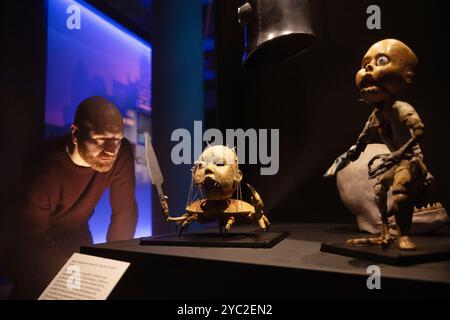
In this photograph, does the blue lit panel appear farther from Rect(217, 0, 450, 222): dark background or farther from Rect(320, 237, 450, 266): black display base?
Rect(320, 237, 450, 266): black display base

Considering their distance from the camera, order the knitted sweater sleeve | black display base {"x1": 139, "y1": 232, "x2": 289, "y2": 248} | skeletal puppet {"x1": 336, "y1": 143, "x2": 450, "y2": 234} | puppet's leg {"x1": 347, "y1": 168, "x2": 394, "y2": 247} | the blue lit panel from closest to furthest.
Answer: puppet's leg {"x1": 347, "y1": 168, "x2": 394, "y2": 247}
black display base {"x1": 139, "y1": 232, "x2": 289, "y2": 248}
skeletal puppet {"x1": 336, "y1": 143, "x2": 450, "y2": 234}
the blue lit panel
the knitted sweater sleeve

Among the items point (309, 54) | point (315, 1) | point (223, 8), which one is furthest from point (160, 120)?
point (315, 1)

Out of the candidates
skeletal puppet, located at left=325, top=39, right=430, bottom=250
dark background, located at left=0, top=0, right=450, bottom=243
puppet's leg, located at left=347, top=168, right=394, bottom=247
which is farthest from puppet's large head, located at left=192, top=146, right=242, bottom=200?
dark background, located at left=0, top=0, right=450, bottom=243

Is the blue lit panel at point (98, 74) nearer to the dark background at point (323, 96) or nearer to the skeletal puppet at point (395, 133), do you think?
the dark background at point (323, 96)

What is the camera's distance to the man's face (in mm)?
2119

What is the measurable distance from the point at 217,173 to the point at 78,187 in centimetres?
104

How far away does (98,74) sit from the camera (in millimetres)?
2279

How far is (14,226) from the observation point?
6.10ft

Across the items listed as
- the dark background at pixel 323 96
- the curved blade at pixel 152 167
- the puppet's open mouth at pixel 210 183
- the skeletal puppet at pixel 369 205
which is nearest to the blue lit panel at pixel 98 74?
the dark background at pixel 323 96

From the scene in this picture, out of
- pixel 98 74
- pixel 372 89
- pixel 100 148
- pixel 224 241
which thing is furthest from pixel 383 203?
pixel 98 74

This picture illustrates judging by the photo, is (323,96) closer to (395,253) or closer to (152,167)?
(152,167)

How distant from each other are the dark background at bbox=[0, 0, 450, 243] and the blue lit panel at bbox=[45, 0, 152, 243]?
0.07 metres

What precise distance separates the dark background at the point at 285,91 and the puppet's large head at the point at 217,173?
86cm
